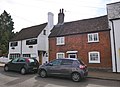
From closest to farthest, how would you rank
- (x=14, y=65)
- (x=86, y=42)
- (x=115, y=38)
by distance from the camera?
(x=14, y=65)
(x=115, y=38)
(x=86, y=42)

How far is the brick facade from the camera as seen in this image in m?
16.7

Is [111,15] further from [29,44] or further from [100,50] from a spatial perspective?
[29,44]

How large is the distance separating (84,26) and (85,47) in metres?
3.39

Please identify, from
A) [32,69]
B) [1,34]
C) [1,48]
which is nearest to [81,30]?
[32,69]

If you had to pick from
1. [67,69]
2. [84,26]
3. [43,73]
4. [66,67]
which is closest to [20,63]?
[43,73]

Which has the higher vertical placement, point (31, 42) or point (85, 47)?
point (31, 42)

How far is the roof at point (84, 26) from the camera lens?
18.4 meters

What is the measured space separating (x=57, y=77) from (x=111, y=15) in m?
10.3

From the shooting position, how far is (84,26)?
800 inches

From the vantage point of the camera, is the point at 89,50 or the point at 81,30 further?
the point at 81,30

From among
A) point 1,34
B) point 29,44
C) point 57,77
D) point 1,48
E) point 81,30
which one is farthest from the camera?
point 1,34

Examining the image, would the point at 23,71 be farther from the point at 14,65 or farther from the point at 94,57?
the point at 94,57

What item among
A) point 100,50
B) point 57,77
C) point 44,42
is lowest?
point 57,77

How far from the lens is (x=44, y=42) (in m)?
27.1
